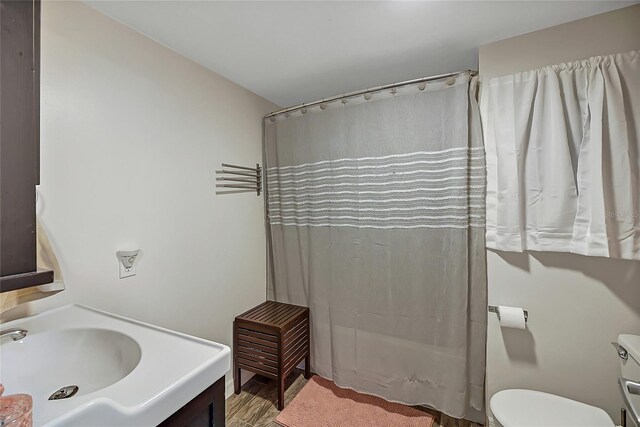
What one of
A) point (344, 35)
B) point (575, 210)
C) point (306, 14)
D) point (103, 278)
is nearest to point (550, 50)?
point (575, 210)

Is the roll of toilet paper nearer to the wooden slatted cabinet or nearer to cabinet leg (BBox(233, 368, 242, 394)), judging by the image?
the wooden slatted cabinet

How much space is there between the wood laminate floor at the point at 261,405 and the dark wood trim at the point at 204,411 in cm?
111

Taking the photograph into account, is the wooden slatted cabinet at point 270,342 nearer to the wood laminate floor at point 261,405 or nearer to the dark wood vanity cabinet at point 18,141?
the wood laminate floor at point 261,405

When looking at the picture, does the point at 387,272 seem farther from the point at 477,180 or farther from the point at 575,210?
the point at 575,210

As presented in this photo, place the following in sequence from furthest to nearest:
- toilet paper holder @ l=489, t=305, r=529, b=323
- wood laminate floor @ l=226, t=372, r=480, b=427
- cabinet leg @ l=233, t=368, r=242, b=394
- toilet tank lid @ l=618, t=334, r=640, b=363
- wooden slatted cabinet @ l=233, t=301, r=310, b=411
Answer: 1. cabinet leg @ l=233, t=368, r=242, b=394
2. wooden slatted cabinet @ l=233, t=301, r=310, b=411
3. wood laminate floor @ l=226, t=372, r=480, b=427
4. toilet paper holder @ l=489, t=305, r=529, b=323
5. toilet tank lid @ l=618, t=334, r=640, b=363

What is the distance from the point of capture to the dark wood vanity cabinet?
2.31 ft

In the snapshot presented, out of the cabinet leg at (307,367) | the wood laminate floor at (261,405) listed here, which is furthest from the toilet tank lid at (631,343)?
the cabinet leg at (307,367)

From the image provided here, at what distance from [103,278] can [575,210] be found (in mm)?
2413

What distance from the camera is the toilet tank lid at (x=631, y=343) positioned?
1.20 m

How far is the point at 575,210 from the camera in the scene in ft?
Result: 4.68

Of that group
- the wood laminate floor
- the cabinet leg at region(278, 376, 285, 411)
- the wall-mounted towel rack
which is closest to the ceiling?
the wall-mounted towel rack

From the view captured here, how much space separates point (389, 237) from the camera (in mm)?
1976

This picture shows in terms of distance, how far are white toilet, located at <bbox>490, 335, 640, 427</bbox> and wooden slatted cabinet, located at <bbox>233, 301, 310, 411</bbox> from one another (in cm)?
128

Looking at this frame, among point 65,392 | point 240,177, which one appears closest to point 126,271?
point 65,392
